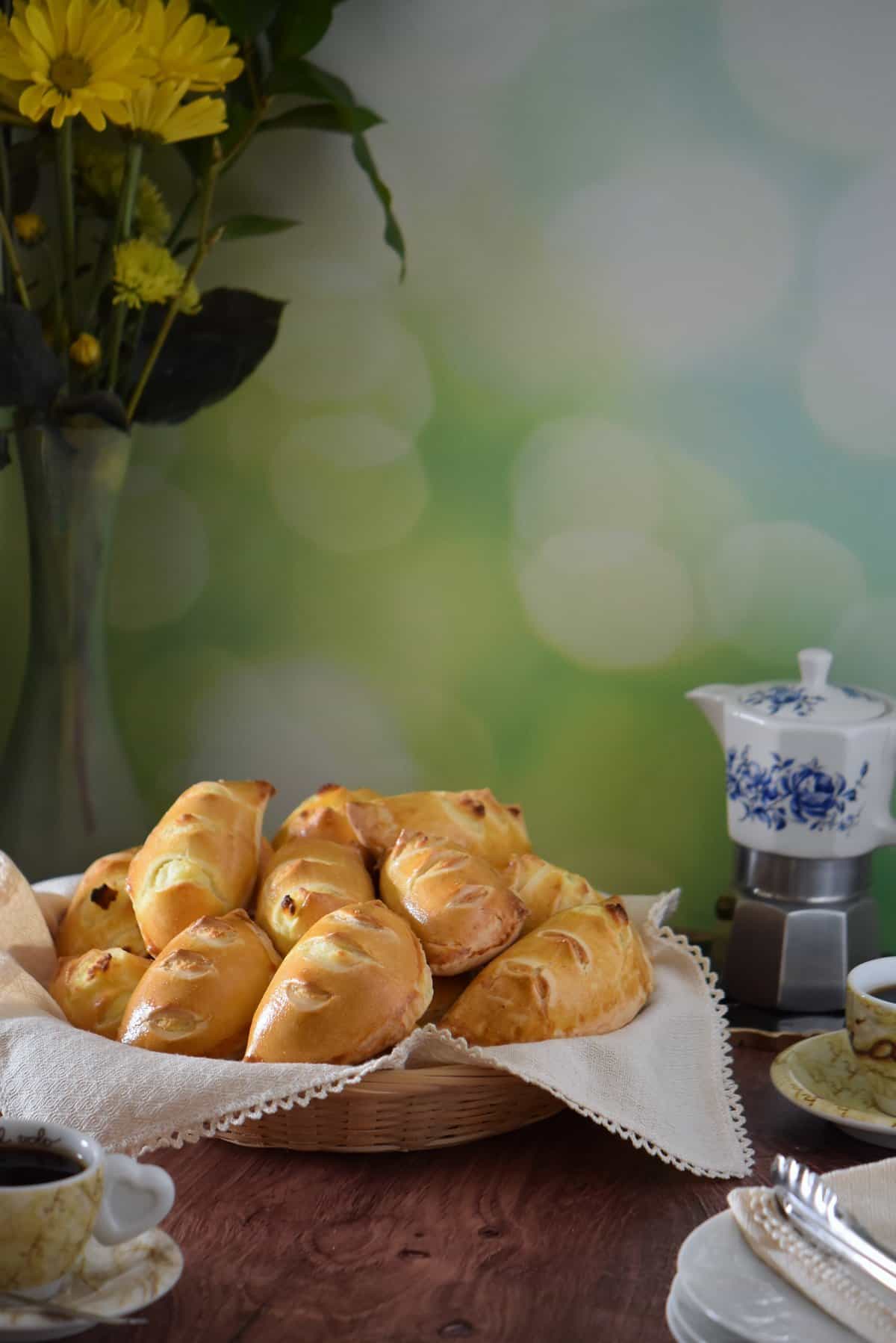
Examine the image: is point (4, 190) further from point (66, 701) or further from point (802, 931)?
point (802, 931)

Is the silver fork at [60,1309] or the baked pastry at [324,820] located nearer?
the silver fork at [60,1309]

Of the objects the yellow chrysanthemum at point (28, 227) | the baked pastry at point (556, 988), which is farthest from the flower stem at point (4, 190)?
the baked pastry at point (556, 988)

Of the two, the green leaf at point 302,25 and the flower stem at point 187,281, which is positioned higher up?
the green leaf at point 302,25

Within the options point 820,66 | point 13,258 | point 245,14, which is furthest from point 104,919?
point 820,66

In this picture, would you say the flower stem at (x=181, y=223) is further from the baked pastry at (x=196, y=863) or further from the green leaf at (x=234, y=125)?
the baked pastry at (x=196, y=863)

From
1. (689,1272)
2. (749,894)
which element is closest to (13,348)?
(749,894)

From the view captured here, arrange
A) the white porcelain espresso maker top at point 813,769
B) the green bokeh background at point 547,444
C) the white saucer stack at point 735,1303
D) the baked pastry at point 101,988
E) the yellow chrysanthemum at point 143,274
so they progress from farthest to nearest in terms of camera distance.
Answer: the green bokeh background at point 547,444 → the yellow chrysanthemum at point 143,274 → the white porcelain espresso maker top at point 813,769 → the baked pastry at point 101,988 → the white saucer stack at point 735,1303

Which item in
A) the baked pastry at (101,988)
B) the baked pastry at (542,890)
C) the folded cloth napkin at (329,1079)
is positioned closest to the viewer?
the folded cloth napkin at (329,1079)
